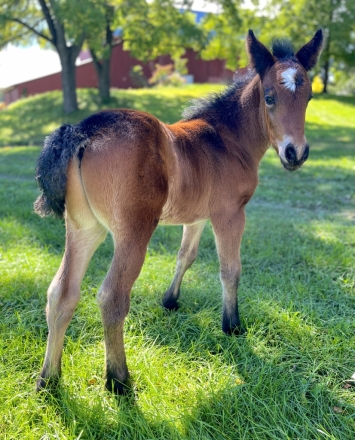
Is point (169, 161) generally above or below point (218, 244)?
above

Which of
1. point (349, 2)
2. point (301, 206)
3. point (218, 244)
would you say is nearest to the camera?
point (218, 244)

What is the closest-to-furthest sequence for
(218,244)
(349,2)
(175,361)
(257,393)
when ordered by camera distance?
1. (257,393)
2. (175,361)
3. (218,244)
4. (349,2)

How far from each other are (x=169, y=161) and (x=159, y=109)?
1476cm

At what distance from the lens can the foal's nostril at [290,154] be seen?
267 cm

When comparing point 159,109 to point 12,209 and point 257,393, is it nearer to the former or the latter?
point 12,209

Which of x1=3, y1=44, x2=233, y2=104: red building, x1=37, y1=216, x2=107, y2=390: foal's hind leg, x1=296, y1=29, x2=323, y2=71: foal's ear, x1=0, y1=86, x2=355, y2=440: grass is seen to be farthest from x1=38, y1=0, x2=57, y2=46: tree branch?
x1=37, y1=216, x2=107, y2=390: foal's hind leg

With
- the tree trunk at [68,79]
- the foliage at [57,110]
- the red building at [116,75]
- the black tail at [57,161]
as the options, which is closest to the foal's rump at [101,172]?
the black tail at [57,161]

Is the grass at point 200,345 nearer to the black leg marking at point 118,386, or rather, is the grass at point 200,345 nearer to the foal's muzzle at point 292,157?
the black leg marking at point 118,386

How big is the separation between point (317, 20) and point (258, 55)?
2355 cm

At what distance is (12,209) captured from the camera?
575cm

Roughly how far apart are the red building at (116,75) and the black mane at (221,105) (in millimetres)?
Result: 23212

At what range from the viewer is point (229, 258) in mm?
3098

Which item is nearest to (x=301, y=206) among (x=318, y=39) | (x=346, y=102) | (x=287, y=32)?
(x=318, y=39)

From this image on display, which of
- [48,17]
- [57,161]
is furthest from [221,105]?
[48,17]
